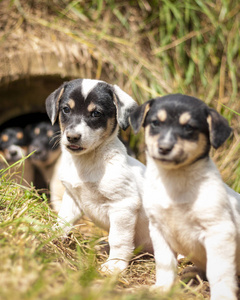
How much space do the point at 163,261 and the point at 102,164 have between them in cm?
112

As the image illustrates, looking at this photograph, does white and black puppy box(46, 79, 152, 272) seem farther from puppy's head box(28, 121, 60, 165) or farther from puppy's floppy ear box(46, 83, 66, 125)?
puppy's head box(28, 121, 60, 165)

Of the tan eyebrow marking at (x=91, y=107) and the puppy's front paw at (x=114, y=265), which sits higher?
the tan eyebrow marking at (x=91, y=107)

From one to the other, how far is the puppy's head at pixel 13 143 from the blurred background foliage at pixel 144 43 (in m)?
1.57

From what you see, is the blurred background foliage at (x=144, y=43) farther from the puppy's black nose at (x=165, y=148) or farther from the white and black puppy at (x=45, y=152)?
the puppy's black nose at (x=165, y=148)

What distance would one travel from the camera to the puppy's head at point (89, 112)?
3.78 metres

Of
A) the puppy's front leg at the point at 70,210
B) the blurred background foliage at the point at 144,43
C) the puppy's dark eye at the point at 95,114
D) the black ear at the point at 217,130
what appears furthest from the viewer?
the blurred background foliage at the point at 144,43

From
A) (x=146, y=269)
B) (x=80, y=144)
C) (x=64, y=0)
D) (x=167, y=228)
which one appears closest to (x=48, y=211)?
(x=80, y=144)

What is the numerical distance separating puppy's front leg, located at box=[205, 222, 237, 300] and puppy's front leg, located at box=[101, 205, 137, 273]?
3.40 feet

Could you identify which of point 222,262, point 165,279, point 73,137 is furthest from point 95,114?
point 222,262

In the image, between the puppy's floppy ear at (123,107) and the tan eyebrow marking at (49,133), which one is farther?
the tan eyebrow marking at (49,133)

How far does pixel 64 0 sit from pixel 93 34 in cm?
82

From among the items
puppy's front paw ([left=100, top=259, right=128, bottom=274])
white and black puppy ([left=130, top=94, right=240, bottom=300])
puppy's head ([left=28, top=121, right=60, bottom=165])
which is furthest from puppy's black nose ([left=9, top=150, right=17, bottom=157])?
white and black puppy ([left=130, top=94, right=240, bottom=300])

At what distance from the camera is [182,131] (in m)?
3.01

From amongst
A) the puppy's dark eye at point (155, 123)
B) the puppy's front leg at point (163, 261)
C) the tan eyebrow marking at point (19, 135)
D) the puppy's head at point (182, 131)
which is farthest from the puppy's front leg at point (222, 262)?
the tan eyebrow marking at point (19, 135)
